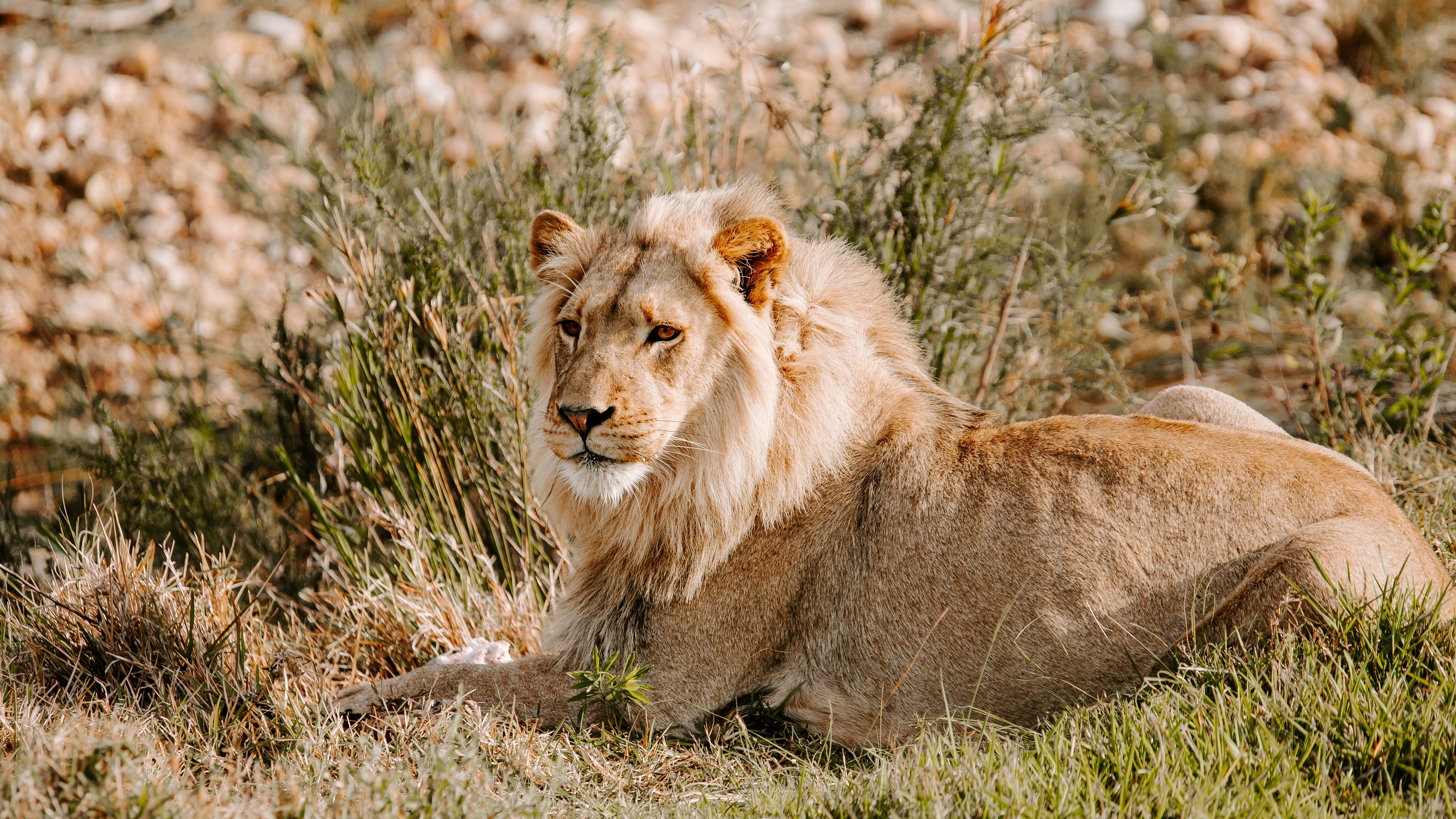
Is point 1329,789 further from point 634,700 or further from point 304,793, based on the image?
point 304,793

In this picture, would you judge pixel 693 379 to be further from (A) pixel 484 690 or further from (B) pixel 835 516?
(A) pixel 484 690

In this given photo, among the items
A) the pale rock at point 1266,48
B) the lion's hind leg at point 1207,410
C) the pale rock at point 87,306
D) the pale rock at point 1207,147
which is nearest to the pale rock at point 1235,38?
the pale rock at point 1266,48

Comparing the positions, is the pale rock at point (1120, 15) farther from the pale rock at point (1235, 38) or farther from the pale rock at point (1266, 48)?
the pale rock at point (1266, 48)

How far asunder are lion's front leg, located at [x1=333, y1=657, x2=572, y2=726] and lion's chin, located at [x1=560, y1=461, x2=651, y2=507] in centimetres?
75

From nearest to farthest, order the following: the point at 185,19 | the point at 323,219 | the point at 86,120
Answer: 1. the point at 323,219
2. the point at 86,120
3. the point at 185,19

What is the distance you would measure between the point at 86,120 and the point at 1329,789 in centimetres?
1382

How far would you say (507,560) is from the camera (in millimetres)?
5285

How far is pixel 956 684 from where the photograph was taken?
359 cm

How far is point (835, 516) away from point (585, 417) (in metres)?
1.01

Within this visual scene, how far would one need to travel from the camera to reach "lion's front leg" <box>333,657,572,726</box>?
378cm

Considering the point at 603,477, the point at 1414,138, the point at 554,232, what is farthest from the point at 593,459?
the point at 1414,138

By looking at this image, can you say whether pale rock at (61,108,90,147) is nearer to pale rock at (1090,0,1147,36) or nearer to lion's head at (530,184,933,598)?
lion's head at (530,184,933,598)

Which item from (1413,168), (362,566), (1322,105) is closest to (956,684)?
(362,566)

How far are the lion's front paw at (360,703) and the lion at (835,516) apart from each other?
2 cm
